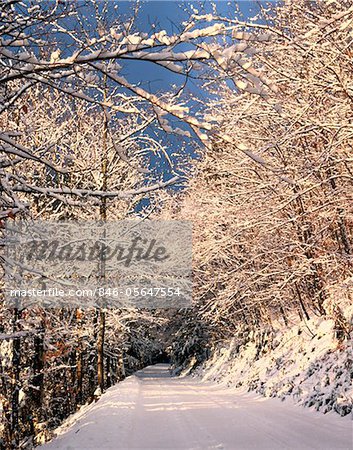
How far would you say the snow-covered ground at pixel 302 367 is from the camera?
8992 millimetres

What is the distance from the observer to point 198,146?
970cm

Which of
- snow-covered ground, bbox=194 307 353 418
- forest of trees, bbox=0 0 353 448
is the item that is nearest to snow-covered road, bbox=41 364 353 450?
snow-covered ground, bbox=194 307 353 418

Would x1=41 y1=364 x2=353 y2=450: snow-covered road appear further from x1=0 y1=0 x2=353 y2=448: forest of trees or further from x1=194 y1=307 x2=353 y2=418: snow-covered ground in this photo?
x1=0 y1=0 x2=353 y2=448: forest of trees

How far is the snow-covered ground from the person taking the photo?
8.99 m

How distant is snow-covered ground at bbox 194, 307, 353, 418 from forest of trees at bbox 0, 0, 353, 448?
76 centimetres

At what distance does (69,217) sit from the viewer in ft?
54.8

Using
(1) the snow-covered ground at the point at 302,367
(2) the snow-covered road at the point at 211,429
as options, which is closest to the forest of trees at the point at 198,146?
(1) the snow-covered ground at the point at 302,367

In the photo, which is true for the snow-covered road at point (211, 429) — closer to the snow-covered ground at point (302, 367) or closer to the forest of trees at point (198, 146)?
the snow-covered ground at point (302, 367)

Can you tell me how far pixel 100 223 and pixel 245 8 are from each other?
29.4ft

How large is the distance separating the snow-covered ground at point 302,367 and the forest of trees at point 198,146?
2.49ft

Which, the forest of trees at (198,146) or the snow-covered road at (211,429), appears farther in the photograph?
the snow-covered road at (211,429)

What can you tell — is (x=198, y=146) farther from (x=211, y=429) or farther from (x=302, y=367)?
(x=302, y=367)

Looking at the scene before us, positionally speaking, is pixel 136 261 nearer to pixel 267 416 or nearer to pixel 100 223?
pixel 100 223

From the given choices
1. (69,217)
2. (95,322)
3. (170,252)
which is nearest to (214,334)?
(170,252)
